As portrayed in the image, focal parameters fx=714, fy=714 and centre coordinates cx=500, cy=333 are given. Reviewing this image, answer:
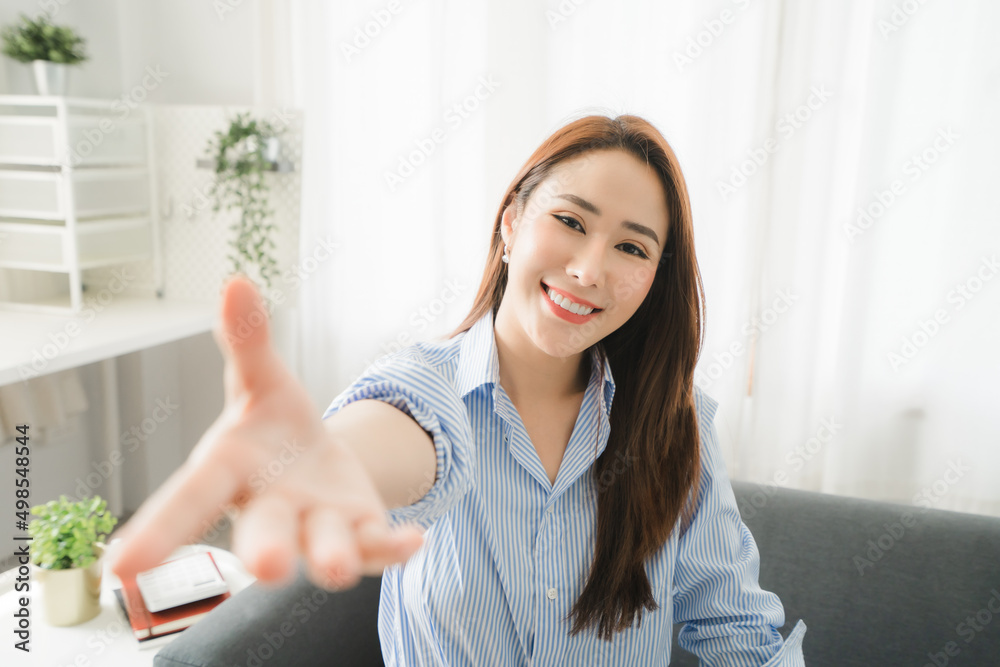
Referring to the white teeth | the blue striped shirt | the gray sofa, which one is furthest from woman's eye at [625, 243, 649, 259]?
the gray sofa

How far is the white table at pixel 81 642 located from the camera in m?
1.20

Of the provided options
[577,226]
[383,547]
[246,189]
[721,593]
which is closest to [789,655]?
[721,593]

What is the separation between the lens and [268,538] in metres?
0.33

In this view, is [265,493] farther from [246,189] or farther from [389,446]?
[246,189]

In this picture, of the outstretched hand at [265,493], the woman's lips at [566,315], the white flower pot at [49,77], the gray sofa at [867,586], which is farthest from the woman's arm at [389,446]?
the white flower pot at [49,77]

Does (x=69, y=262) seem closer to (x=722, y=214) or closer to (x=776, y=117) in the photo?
(x=722, y=214)

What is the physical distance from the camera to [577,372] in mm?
1059

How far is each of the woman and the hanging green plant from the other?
1.46 metres

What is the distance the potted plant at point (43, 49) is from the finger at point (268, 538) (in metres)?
2.26

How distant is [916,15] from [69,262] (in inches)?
91.7

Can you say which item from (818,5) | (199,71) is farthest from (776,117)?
(199,71)

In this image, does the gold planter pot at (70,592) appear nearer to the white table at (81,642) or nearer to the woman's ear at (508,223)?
the white table at (81,642)

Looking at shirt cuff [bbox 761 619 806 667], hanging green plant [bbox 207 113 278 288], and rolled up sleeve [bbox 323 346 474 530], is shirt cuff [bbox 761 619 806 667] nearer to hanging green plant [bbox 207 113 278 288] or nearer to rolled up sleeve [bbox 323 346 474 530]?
rolled up sleeve [bbox 323 346 474 530]

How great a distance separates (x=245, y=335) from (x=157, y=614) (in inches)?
47.0
